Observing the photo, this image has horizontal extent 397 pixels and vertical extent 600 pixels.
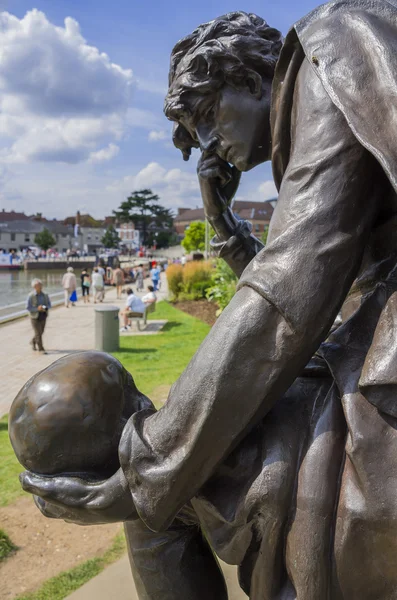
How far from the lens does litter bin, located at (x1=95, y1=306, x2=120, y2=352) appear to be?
11008 mm

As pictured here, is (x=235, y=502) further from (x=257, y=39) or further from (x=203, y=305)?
(x=203, y=305)

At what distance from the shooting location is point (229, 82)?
1.61 m

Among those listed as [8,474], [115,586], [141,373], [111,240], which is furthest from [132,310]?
[111,240]

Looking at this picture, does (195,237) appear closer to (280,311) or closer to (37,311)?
(37,311)

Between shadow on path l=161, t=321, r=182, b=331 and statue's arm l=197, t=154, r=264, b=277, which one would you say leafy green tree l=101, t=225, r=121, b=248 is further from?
statue's arm l=197, t=154, r=264, b=277

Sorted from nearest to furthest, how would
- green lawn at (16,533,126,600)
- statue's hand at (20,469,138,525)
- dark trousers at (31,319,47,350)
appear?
statue's hand at (20,469,138,525)
green lawn at (16,533,126,600)
dark trousers at (31,319,47,350)

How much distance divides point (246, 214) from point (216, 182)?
319 ft

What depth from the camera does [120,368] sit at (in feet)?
5.13

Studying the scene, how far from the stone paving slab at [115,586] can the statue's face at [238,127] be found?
2355mm

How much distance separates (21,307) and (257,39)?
18.4 metres

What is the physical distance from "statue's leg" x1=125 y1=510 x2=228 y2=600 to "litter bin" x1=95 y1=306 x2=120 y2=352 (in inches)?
370

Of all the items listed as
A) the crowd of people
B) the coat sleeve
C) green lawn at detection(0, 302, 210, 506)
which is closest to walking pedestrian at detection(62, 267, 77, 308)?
the crowd of people

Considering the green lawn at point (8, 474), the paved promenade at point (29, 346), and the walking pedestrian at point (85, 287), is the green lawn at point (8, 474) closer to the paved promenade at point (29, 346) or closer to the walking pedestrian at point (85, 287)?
the paved promenade at point (29, 346)

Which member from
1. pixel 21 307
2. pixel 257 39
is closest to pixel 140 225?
pixel 21 307
